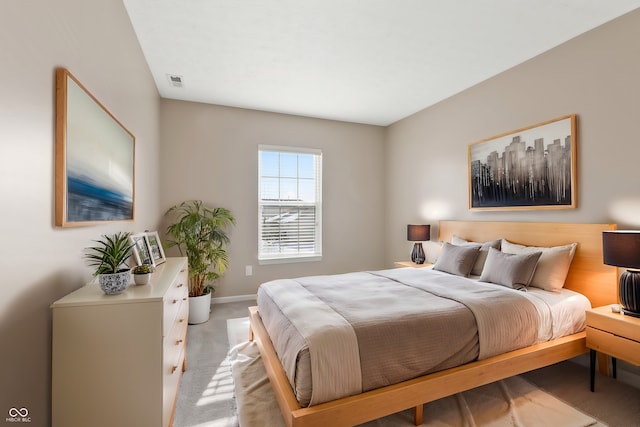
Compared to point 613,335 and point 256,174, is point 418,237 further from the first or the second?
point 256,174

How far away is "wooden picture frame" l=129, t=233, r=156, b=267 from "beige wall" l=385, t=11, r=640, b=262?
11.1ft

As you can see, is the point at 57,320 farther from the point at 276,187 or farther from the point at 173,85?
the point at 276,187

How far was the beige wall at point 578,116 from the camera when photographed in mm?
2250

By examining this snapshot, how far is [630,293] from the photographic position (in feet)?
6.56

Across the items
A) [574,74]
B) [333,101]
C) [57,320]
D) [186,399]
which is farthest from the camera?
[333,101]

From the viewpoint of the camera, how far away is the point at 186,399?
2.03 meters

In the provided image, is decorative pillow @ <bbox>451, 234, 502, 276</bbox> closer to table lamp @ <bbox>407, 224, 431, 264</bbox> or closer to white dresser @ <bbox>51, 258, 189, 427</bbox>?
table lamp @ <bbox>407, 224, 431, 264</bbox>

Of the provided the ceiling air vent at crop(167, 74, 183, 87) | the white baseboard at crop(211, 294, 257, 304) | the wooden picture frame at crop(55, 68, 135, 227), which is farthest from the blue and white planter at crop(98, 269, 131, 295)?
the white baseboard at crop(211, 294, 257, 304)

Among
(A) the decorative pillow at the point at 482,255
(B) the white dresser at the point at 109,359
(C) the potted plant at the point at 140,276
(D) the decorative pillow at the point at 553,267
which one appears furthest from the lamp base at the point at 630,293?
(C) the potted plant at the point at 140,276

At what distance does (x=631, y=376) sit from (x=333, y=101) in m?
3.86

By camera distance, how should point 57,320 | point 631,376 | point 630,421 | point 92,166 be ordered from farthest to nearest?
point 631,376, point 630,421, point 92,166, point 57,320

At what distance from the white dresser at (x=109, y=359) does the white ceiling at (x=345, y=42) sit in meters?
2.09

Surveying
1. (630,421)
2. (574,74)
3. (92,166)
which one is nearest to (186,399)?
(92,166)

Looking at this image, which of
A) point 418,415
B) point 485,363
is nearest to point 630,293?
point 485,363
